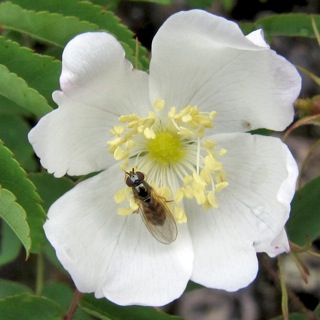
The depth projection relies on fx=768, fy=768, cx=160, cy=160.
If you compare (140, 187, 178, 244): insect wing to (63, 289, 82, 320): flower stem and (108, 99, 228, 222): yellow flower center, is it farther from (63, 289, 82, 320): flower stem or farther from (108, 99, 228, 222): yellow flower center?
(63, 289, 82, 320): flower stem

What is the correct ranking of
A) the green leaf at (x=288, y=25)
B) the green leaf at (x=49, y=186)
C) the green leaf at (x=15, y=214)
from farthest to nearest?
Answer: the green leaf at (x=288, y=25) < the green leaf at (x=49, y=186) < the green leaf at (x=15, y=214)

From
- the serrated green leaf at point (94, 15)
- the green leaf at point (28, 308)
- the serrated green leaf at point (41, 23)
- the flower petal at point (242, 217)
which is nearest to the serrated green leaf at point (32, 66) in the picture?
the serrated green leaf at point (41, 23)

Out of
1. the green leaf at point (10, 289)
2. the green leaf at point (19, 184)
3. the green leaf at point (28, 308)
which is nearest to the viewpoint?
the green leaf at point (19, 184)

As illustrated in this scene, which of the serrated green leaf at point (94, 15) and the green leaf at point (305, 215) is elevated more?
the serrated green leaf at point (94, 15)

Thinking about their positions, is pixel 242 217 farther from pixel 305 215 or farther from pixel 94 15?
pixel 94 15

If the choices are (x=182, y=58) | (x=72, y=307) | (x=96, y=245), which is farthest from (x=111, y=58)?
(x=72, y=307)

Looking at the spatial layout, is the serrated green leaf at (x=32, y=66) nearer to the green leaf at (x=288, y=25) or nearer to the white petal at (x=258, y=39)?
the white petal at (x=258, y=39)

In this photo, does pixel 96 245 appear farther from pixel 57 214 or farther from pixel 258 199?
pixel 258 199

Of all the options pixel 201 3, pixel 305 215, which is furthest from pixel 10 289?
pixel 201 3

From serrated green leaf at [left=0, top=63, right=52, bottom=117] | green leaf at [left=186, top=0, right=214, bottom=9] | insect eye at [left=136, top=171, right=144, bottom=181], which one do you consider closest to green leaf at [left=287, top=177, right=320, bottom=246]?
insect eye at [left=136, top=171, right=144, bottom=181]
